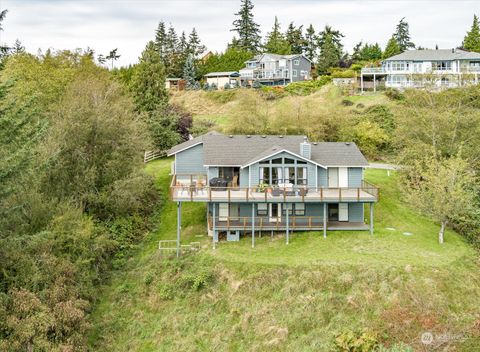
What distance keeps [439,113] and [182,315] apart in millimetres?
26548

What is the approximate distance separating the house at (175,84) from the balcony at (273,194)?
52416 millimetres

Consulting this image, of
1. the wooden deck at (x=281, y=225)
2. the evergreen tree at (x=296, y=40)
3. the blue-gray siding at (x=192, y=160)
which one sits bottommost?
the wooden deck at (x=281, y=225)

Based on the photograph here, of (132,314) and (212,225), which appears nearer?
(132,314)

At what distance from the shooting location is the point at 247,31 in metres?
95.3

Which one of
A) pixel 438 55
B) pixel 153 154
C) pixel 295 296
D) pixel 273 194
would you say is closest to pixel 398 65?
pixel 438 55

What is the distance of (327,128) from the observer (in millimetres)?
45500

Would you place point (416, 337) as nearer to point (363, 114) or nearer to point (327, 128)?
point (327, 128)

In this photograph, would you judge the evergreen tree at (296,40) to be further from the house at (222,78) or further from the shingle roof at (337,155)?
the shingle roof at (337,155)

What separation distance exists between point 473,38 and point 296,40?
30176 mm

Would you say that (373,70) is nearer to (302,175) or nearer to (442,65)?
(442,65)

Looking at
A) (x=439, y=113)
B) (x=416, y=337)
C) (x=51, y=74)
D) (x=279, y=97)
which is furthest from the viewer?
(x=279, y=97)

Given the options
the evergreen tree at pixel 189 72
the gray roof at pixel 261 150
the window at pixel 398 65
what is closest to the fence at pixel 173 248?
the gray roof at pixel 261 150

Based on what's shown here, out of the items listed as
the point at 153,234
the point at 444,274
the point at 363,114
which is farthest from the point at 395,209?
the point at 363,114

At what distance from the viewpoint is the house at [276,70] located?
76688mm
